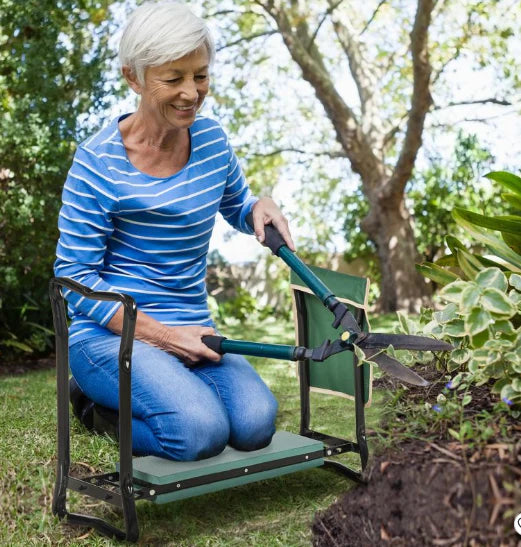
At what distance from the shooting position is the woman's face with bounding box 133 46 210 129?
2539 millimetres

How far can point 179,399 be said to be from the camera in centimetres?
245

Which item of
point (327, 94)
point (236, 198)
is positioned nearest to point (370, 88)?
point (327, 94)

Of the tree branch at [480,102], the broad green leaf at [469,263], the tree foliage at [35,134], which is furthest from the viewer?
the tree branch at [480,102]

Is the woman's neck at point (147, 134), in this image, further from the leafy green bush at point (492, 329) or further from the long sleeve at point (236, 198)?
the leafy green bush at point (492, 329)

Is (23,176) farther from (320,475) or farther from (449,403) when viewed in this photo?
(449,403)

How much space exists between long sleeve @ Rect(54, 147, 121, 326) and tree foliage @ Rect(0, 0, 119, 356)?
11.2ft

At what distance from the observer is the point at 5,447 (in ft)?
10.1

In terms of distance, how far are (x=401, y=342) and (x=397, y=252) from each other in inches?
303

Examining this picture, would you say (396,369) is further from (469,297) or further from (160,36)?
(160,36)

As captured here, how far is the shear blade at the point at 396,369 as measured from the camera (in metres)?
2.00

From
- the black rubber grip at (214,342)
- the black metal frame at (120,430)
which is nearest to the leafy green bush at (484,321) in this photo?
the black rubber grip at (214,342)

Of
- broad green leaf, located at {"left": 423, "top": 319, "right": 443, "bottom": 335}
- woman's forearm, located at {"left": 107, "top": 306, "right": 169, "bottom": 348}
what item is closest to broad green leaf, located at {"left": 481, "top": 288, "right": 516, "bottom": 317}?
broad green leaf, located at {"left": 423, "top": 319, "right": 443, "bottom": 335}

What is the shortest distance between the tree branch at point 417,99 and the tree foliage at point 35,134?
3.08 m

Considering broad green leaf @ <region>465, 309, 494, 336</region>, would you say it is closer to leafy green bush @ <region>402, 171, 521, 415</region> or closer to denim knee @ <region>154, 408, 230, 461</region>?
leafy green bush @ <region>402, 171, 521, 415</region>
